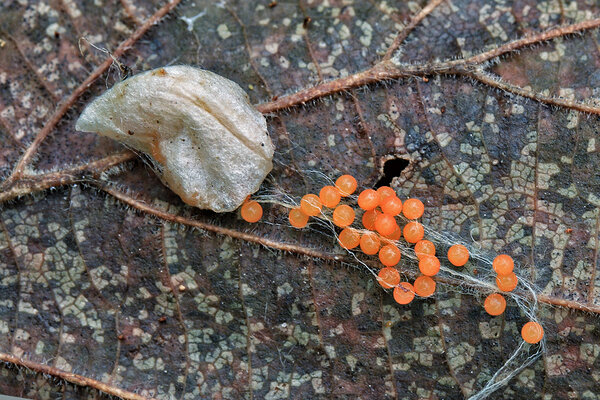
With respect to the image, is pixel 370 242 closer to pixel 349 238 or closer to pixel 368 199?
pixel 349 238

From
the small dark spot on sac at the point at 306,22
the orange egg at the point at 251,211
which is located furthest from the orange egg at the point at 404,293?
the small dark spot on sac at the point at 306,22

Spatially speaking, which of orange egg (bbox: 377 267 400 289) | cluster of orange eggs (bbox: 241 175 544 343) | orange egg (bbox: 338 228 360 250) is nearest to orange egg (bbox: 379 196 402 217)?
cluster of orange eggs (bbox: 241 175 544 343)

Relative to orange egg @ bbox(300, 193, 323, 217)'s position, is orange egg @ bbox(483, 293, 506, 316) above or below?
below

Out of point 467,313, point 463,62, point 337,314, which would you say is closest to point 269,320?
point 337,314

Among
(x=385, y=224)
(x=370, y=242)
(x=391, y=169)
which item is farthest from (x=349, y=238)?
(x=391, y=169)

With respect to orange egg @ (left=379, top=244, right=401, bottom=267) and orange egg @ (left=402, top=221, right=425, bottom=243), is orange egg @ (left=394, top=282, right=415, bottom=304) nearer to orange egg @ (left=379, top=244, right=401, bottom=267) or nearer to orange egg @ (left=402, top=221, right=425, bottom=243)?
orange egg @ (left=379, top=244, right=401, bottom=267)

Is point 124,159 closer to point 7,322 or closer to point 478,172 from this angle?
point 7,322
